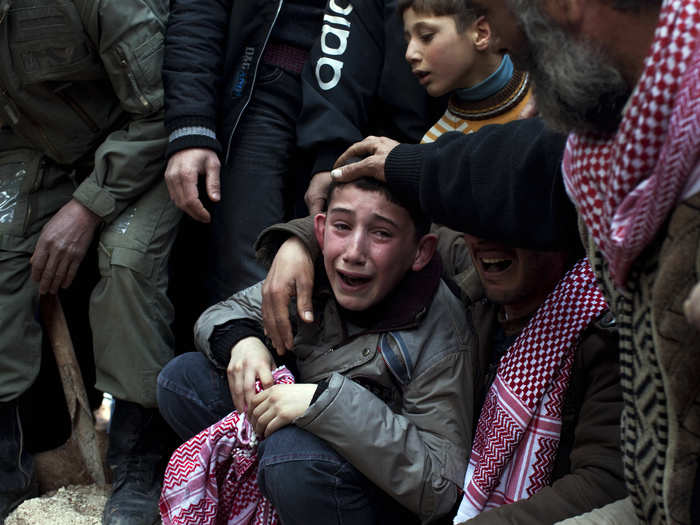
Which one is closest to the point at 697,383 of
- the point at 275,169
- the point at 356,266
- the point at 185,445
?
the point at 356,266

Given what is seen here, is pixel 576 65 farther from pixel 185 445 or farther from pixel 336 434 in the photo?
pixel 185 445

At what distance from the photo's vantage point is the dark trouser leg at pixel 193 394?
7.73 ft

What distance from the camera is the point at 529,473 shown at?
191cm

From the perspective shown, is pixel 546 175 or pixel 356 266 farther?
pixel 356 266

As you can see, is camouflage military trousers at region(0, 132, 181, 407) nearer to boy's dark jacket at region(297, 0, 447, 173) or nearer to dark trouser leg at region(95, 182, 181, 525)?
dark trouser leg at region(95, 182, 181, 525)

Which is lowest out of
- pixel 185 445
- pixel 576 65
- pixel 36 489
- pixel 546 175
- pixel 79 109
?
pixel 36 489

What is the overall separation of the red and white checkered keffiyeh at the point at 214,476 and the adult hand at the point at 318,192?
0.62 meters

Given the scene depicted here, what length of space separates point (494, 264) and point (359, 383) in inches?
18.3

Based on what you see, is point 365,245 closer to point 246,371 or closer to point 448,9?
point 246,371

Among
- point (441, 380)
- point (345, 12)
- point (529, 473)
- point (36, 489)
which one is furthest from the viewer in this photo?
point (36, 489)

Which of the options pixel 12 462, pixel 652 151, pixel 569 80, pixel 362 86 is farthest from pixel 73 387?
pixel 652 151

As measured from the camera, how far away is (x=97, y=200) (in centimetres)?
284

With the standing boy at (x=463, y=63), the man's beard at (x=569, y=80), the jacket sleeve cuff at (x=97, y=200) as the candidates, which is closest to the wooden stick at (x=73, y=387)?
the jacket sleeve cuff at (x=97, y=200)

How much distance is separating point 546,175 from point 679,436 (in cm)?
64
